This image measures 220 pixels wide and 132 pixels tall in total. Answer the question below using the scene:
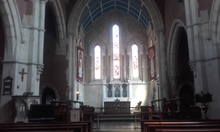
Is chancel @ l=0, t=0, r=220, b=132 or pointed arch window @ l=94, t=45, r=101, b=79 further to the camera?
pointed arch window @ l=94, t=45, r=101, b=79

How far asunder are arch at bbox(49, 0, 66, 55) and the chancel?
7cm

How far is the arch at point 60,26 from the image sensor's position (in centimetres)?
1466

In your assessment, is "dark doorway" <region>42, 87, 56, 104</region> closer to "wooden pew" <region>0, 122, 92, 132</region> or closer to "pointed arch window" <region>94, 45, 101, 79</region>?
"pointed arch window" <region>94, 45, 101, 79</region>

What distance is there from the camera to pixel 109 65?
22.9 m

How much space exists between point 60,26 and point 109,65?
28.0 ft

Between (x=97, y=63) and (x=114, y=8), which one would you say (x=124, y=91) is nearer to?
(x=97, y=63)

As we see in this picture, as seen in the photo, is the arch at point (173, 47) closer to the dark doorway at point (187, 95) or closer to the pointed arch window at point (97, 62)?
the dark doorway at point (187, 95)

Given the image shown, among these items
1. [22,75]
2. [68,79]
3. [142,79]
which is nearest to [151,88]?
[142,79]

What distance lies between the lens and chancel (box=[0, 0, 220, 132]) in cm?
858

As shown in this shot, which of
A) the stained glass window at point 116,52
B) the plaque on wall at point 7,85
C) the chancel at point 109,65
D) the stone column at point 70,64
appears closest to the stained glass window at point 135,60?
the chancel at point 109,65

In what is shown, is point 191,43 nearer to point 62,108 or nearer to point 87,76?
point 62,108

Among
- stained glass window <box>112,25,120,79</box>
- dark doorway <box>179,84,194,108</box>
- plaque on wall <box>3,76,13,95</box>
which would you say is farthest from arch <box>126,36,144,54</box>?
plaque on wall <box>3,76,13,95</box>

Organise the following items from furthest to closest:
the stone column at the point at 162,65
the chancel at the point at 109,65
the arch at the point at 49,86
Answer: the stone column at the point at 162,65 < the arch at the point at 49,86 < the chancel at the point at 109,65

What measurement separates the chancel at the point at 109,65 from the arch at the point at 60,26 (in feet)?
0.24
